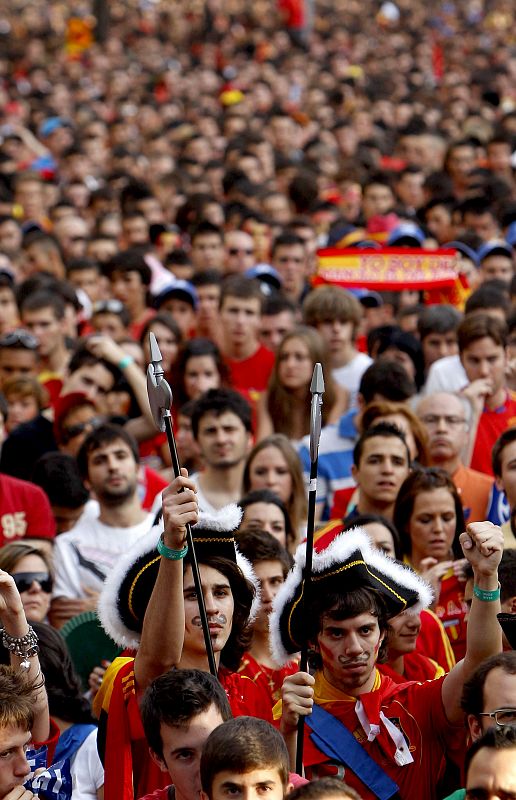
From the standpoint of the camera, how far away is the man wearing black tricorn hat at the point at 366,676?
5219 millimetres

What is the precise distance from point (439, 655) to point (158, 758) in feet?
5.48

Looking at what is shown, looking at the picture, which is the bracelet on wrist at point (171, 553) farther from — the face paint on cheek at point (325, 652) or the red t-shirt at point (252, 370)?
the red t-shirt at point (252, 370)

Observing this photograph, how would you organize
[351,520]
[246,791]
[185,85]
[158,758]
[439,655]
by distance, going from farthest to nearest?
[185,85] < [351,520] < [439,655] < [158,758] < [246,791]

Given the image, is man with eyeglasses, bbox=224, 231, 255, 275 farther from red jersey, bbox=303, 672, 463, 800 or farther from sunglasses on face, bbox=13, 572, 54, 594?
red jersey, bbox=303, 672, 463, 800

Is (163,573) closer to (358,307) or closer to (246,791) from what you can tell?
(246,791)

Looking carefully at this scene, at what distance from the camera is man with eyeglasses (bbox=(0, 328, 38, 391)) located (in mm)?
10492

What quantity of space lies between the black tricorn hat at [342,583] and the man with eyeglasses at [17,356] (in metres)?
5.05

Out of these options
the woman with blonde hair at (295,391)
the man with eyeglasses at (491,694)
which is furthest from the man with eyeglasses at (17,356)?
the man with eyeglasses at (491,694)

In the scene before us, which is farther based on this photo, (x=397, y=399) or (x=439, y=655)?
(x=397, y=399)

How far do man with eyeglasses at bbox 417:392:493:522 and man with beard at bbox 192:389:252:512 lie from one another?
3.08ft

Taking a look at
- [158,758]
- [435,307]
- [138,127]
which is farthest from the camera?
[138,127]

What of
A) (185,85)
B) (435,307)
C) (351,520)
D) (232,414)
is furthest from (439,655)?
(185,85)

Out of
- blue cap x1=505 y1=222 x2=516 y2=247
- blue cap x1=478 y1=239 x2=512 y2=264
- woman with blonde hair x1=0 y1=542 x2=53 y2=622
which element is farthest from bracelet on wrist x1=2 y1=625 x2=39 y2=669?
blue cap x1=505 y1=222 x2=516 y2=247

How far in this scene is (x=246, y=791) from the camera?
176 inches
